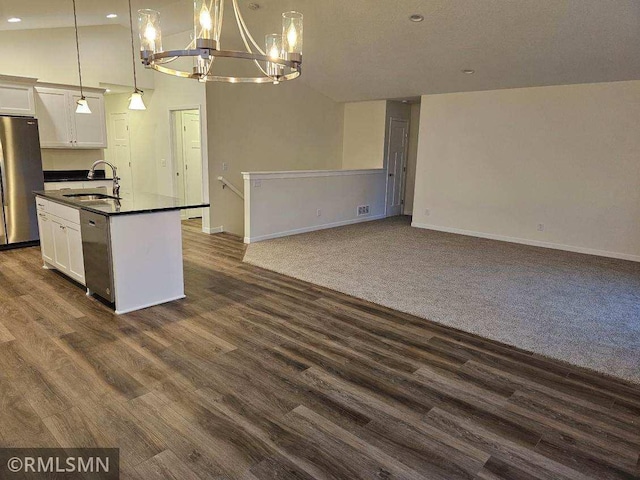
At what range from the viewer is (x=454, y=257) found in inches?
227

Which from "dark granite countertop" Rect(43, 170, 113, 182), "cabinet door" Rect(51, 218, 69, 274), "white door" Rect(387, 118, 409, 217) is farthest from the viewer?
"white door" Rect(387, 118, 409, 217)

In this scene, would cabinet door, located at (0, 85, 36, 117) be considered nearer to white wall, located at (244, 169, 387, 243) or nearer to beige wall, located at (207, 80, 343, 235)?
beige wall, located at (207, 80, 343, 235)

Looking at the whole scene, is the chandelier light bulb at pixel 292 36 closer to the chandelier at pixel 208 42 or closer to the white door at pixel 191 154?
the chandelier at pixel 208 42

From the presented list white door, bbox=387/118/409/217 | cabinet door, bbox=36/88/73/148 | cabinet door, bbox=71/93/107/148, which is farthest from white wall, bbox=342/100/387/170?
cabinet door, bbox=36/88/73/148

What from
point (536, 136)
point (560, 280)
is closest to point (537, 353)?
point (560, 280)

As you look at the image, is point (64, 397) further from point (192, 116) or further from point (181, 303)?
point (192, 116)

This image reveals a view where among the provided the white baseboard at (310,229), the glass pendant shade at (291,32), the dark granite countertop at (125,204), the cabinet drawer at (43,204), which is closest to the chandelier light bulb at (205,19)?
the glass pendant shade at (291,32)

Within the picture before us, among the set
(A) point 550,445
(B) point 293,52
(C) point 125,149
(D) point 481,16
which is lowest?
(A) point 550,445

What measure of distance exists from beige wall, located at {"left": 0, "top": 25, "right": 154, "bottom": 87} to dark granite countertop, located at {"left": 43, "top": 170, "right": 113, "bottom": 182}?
1.37 m

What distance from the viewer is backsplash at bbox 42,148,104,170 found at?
6.60 meters

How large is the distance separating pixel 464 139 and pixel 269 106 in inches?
135

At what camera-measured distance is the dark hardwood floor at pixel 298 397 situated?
200 cm

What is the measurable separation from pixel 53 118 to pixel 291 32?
525 cm

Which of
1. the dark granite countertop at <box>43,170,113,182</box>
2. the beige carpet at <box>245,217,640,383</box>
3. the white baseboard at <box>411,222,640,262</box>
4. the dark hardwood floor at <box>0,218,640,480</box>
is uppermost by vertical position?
the dark granite countertop at <box>43,170,113,182</box>
